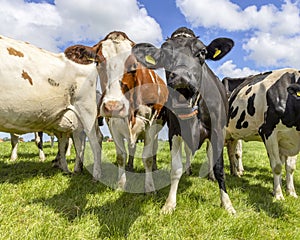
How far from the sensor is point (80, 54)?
500 cm

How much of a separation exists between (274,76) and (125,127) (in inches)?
145

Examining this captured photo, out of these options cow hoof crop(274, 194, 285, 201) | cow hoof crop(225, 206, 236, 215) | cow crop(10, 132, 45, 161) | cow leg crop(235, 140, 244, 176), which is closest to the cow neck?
cow hoof crop(225, 206, 236, 215)

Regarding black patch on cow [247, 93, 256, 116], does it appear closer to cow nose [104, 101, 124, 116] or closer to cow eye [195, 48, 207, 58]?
cow eye [195, 48, 207, 58]

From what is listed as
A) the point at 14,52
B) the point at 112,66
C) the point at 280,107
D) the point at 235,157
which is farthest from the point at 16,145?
the point at 280,107

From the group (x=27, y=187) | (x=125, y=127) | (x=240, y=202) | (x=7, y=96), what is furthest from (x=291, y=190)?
(x=7, y=96)

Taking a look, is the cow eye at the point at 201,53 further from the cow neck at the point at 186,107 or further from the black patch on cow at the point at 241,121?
the black patch on cow at the point at 241,121

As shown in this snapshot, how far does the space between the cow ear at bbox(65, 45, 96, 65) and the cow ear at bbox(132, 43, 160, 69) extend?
34.0 inches

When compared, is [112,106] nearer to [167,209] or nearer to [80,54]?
[167,209]

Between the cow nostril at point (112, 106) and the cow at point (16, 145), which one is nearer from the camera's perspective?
the cow nostril at point (112, 106)

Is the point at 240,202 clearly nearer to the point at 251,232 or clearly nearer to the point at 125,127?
the point at 251,232

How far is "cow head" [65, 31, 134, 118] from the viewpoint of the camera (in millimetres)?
3723

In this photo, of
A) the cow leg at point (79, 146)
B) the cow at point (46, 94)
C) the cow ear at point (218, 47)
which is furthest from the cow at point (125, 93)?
the cow leg at point (79, 146)

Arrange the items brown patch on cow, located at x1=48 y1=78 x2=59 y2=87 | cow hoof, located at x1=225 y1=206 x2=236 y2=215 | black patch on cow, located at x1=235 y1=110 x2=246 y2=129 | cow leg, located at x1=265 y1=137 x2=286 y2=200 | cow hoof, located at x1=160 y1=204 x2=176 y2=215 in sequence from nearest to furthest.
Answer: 1. cow hoof, located at x1=160 y1=204 x2=176 y2=215
2. cow hoof, located at x1=225 y1=206 x2=236 y2=215
3. brown patch on cow, located at x1=48 y1=78 x2=59 y2=87
4. cow leg, located at x1=265 y1=137 x2=286 y2=200
5. black patch on cow, located at x1=235 y1=110 x2=246 y2=129

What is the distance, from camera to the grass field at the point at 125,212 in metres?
3.23
